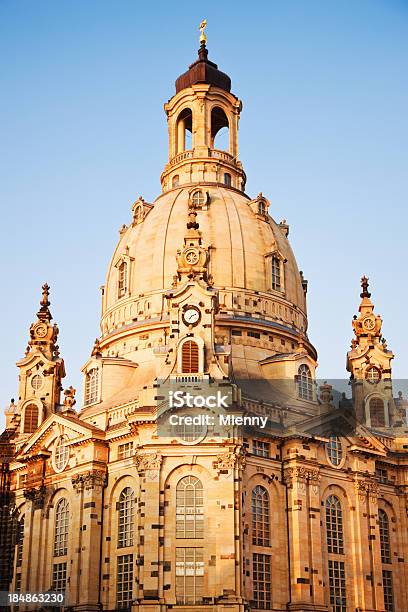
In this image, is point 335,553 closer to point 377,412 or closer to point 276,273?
point 377,412

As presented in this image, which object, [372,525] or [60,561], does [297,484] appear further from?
[60,561]

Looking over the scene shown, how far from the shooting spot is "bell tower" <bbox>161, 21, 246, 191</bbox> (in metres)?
85.3

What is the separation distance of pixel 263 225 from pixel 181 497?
97.6 ft

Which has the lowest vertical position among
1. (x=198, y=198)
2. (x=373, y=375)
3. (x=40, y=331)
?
(x=373, y=375)

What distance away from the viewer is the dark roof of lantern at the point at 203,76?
9031 cm

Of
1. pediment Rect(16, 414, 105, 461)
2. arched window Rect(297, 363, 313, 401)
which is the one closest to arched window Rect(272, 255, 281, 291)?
arched window Rect(297, 363, 313, 401)

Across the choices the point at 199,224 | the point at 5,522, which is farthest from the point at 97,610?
the point at 199,224

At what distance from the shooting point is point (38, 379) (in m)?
80.5

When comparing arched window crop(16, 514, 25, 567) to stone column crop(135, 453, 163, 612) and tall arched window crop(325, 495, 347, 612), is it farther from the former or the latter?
tall arched window crop(325, 495, 347, 612)

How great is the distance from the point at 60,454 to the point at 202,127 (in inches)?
1409

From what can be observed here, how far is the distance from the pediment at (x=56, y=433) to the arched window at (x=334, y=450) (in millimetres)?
17153

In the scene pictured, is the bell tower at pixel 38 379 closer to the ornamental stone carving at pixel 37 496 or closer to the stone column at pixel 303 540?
the ornamental stone carving at pixel 37 496

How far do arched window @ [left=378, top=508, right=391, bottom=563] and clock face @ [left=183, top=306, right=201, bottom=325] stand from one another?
2269 cm

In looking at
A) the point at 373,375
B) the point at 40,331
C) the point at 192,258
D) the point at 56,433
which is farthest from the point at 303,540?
the point at 40,331
